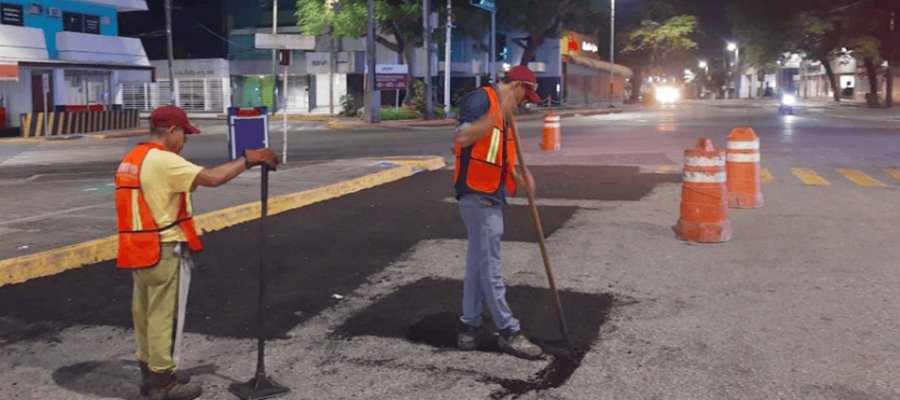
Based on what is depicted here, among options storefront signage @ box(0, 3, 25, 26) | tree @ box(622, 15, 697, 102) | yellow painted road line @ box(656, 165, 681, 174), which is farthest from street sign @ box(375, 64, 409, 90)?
tree @ box(622, 15, 697, 102)

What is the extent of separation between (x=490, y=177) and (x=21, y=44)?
107 ft

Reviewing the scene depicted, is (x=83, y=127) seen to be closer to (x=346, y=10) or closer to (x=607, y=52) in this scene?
(x=346, y=10)

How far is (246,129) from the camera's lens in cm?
1605

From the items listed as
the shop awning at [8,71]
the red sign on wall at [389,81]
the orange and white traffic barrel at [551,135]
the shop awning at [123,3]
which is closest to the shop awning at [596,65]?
the red sign on wall at [389,81]

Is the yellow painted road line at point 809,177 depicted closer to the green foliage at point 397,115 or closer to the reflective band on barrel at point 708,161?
the reflective band on barrel at point 708,161

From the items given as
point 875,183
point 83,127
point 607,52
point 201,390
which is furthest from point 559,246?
point 607,52

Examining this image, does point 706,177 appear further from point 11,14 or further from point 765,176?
point 11,14

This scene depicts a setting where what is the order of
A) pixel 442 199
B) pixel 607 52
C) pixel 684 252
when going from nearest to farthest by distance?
1. pixel 684 252
2. pixel 442 199
3. pixel 607 52

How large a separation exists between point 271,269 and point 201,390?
3.11 meters

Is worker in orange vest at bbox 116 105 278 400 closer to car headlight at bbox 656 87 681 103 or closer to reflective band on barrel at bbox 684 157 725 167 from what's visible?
reflective band on barrel at bbox 684 157 725 167

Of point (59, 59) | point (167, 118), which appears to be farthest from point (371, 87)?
point (167, 118)

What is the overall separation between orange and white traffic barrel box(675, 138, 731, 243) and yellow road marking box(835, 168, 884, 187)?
19.5 ft

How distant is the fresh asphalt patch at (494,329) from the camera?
4859 mm

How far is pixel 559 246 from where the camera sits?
8.64m
